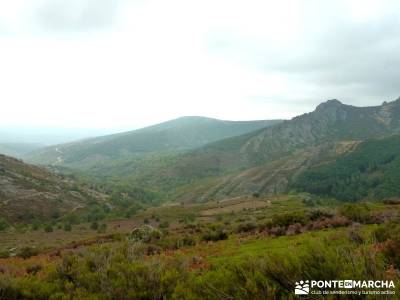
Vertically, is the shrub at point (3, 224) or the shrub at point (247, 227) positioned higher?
the shrub at point (247, 227)

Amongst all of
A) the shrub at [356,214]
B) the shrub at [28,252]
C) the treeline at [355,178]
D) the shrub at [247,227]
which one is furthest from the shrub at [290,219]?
the treeline at [355,178]

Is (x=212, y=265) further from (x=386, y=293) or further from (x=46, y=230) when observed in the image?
(x=46, y=230)

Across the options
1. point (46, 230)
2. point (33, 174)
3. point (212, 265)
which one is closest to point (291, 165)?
point (33, 174)

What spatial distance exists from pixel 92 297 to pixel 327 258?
218 inches

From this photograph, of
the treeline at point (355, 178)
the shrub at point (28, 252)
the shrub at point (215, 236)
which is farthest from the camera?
the treeline at point (355, 178)

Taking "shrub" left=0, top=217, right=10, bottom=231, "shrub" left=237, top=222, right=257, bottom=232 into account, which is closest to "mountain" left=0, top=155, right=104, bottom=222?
"shrub" left=0, top=217, right=10, bottom=231

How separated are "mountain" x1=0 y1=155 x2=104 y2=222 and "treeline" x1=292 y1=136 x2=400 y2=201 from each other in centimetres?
8926

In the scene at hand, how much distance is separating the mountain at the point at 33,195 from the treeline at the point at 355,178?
3514 inches

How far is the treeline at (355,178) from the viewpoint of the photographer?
499 feet

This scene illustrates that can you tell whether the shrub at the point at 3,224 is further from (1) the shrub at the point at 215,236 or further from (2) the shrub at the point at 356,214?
(2) the shrub at the point at 356,214

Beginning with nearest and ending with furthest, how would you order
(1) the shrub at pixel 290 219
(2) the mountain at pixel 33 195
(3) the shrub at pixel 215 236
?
(3) the shrub at pixel 215 236
(1) the shrub at pixel 290 219
(2) the mountain at pixel 33 195

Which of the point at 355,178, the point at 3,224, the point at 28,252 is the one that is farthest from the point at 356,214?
the point at 355,178

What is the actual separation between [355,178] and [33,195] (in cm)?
13154

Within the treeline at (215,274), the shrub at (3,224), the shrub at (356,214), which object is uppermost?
the treeline at (215,274)
